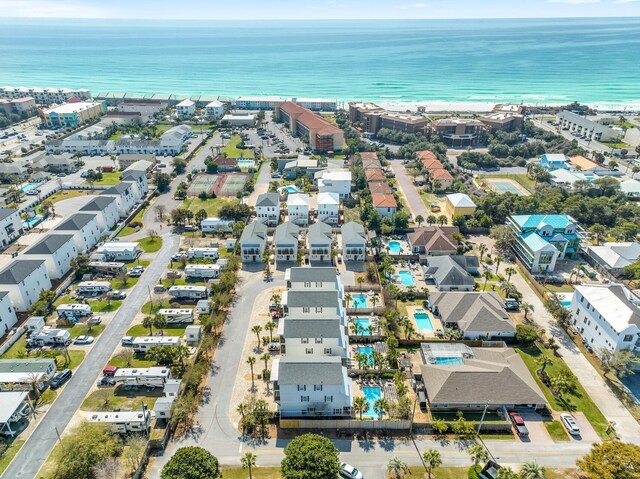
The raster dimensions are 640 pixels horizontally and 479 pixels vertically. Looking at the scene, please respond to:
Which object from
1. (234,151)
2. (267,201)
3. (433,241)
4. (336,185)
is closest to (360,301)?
(433,241)

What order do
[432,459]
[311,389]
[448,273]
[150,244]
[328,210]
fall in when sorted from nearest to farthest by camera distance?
[432,459]
[311,389]
[448,273]
[150,244]
[328,210]

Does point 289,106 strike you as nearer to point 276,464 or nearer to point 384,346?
point 384,346

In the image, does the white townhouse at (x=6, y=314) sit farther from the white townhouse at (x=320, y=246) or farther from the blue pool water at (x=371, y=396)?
the blue pool water at (x=371, y=396)

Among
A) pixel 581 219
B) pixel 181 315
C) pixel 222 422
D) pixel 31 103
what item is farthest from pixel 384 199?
pixel 31 103

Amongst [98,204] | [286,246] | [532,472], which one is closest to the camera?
[532,472]

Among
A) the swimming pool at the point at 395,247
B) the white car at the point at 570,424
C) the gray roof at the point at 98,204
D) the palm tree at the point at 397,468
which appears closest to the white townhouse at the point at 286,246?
the swimming pool at the point at 395,247

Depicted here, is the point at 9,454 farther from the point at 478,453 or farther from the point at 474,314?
the point at 474,314
